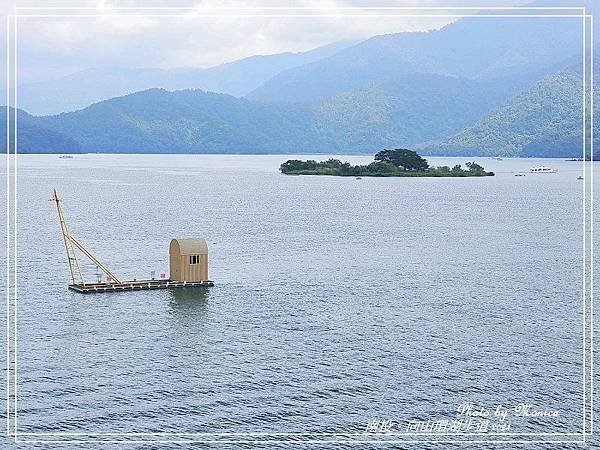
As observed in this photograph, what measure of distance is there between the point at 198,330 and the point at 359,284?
30.6 ft

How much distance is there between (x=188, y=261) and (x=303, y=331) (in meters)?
8.66

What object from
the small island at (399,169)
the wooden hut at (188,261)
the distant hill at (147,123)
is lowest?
the wooden hut at (188,261)

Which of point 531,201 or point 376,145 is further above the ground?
point 376,145

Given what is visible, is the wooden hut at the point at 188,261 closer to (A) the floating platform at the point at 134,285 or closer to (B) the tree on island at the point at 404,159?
(A) the floating platform at the point at 134,285

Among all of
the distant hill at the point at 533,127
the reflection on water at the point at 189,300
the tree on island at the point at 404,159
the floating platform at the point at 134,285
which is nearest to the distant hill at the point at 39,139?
the distant hill at the point at 533,127

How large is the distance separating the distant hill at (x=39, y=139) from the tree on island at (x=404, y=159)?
77.5m

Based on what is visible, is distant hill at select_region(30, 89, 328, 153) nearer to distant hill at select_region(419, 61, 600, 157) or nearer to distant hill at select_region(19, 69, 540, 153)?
distant hill at select_region(19, 69, 540, 153)

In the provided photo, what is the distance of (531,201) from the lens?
8069cm

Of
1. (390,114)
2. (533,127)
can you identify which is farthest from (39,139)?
(533,127)

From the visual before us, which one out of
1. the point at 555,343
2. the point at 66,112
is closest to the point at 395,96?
the point at 66,112

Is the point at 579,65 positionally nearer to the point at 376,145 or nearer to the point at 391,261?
the point at 376,145

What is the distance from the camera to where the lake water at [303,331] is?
719 inches

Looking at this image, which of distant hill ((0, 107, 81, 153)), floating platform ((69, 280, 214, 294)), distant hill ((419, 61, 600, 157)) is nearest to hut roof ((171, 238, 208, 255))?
floating platform ((69, 280, 214, 294))

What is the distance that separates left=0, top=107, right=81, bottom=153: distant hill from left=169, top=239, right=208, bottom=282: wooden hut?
5631 inches
